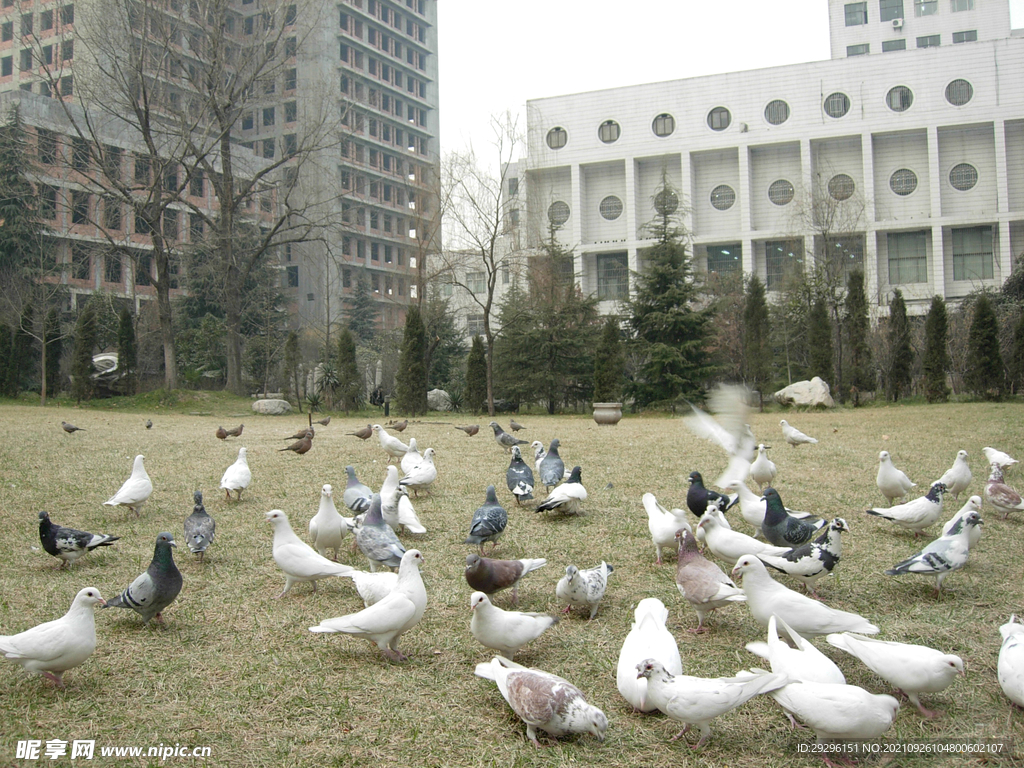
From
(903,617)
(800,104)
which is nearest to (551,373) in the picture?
(903,617)

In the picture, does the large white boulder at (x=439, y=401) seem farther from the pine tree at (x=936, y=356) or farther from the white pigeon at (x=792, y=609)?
the white pigeon at (x=792, y=609)

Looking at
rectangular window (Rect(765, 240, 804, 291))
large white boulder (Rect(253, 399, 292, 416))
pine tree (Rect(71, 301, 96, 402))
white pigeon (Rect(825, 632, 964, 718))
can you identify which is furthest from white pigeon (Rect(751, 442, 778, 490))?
rectangular window (Rect(765, 240, 804, 291))

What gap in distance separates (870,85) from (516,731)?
41.6 meters

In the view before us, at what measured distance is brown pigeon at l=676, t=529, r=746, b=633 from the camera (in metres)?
3.71

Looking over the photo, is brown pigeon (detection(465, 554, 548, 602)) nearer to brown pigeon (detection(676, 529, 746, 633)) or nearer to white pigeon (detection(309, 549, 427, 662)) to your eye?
white pigeon (detection(309, 549, 427, 662))

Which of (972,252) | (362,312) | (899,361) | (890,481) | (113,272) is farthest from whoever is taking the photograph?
(362,312)

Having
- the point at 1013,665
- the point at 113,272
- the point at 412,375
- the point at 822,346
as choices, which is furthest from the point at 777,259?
the point at 1013,665

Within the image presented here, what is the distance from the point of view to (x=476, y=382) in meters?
22.3

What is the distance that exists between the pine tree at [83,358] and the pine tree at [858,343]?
21854mm

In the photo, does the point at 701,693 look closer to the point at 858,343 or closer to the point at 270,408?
the point at 270,408

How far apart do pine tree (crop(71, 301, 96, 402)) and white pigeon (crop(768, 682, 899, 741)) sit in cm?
2080

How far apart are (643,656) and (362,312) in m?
40.8

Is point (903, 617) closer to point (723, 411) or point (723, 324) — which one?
point (723, 411)

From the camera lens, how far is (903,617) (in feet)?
13.3
